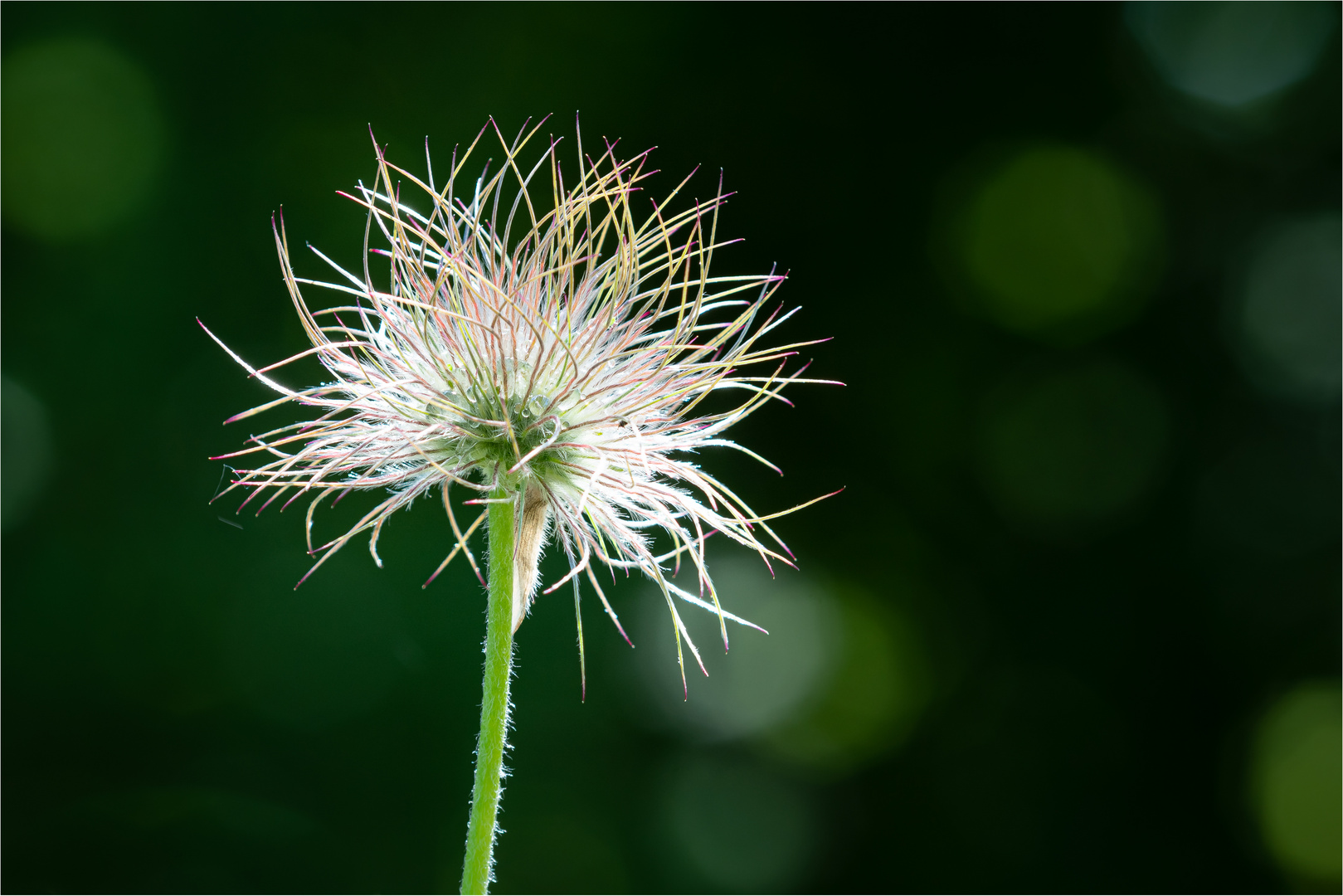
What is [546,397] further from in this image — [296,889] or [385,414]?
[296,889]

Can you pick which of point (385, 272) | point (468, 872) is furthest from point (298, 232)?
point (468, 872)

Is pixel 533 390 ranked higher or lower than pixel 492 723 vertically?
higher

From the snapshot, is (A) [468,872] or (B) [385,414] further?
(B) [385,414]

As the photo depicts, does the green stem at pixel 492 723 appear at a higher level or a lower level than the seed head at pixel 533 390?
lower

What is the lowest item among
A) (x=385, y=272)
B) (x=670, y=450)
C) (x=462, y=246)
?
(x=670, y=450)

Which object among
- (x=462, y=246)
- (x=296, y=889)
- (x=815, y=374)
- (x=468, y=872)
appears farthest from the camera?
(x=815, y=374)

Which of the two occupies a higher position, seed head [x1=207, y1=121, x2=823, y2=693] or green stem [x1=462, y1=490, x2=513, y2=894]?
seed head [x1=207, y1=121, x2=823, y2=693]

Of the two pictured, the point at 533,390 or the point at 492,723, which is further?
the point at 533,390

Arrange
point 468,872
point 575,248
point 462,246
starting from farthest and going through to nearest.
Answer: point 575,248 < point 462,246 < point 468,872
